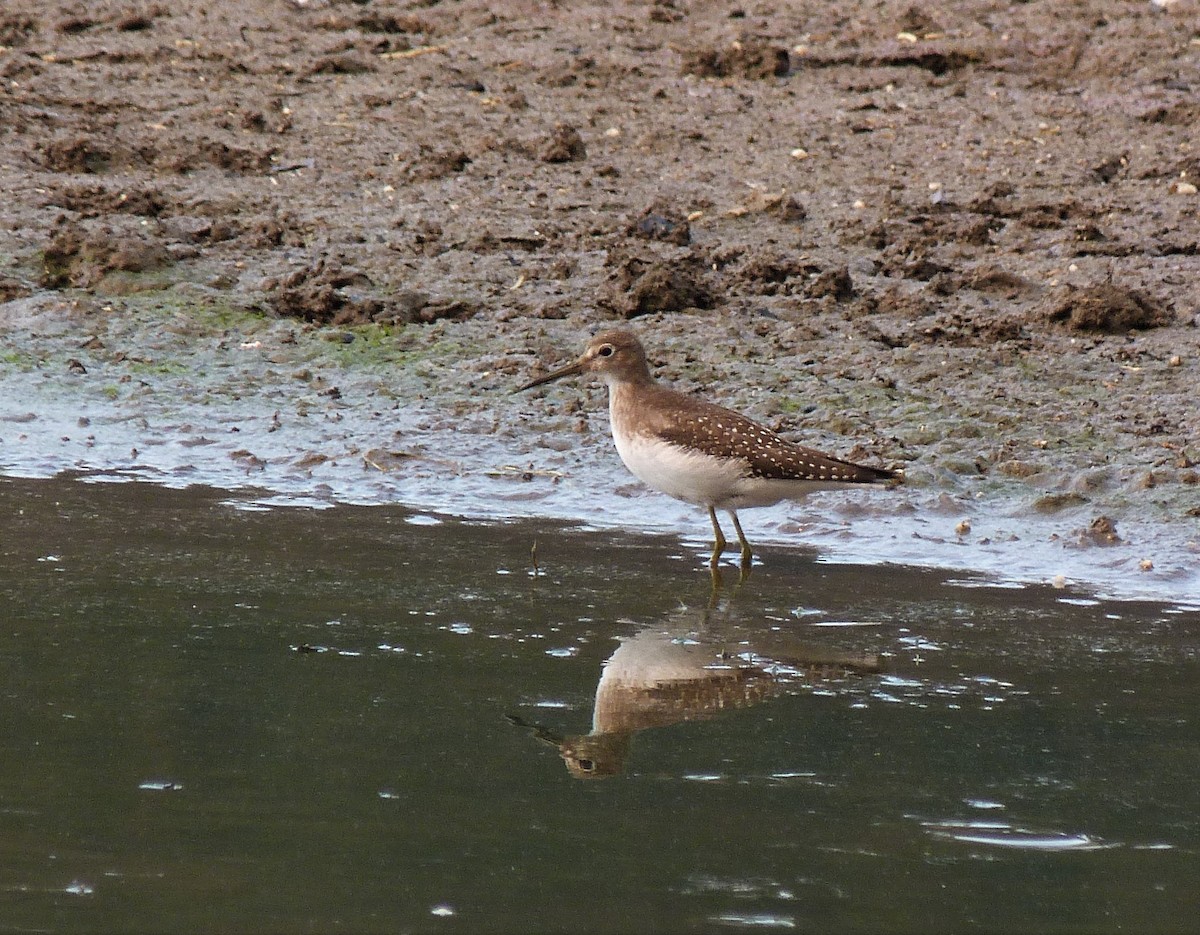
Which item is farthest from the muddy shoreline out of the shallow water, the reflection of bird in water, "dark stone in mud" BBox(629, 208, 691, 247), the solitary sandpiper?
the reflection of bird in water

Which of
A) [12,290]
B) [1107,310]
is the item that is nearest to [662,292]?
[1107,310]

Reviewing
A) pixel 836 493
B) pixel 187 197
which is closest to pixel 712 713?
pixel 836 493

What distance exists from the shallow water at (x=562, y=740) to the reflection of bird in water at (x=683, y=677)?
0.05 feet

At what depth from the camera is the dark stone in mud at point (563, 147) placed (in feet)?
37.2

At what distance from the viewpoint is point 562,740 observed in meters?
5.05

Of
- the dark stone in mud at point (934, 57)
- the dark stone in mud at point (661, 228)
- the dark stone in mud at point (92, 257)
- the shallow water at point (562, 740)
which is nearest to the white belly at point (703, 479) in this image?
the shallow water at point (562, 740)

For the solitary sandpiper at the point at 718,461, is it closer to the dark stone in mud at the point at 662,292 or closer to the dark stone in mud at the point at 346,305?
the dark stone in mud at the point at 662,292

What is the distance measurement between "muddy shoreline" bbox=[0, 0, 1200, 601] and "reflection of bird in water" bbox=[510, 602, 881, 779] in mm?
1449

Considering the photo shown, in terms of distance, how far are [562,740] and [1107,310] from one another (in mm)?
5039

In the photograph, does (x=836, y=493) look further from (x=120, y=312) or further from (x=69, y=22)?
(x=69, y=22)

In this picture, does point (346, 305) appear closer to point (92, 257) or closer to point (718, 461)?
point (92, 257)

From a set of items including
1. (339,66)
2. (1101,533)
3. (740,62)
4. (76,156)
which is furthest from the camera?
(339,66)

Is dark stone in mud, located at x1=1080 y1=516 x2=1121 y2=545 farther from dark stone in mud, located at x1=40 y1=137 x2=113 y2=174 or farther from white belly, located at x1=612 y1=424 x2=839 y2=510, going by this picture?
dark stone in mud, located at x1=40 y1=137 x2=113 y2=174

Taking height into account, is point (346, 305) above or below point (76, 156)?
below
